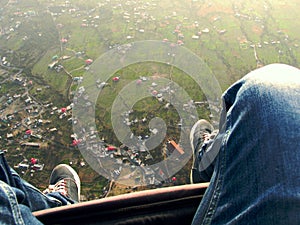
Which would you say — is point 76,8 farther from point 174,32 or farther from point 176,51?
point 176,51

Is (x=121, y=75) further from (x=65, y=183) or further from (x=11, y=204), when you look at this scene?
(x=11, y=204)

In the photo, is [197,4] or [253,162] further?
[197,4]

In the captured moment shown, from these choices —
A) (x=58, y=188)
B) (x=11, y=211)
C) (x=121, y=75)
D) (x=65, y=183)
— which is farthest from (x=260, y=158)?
(x=121, y=75)

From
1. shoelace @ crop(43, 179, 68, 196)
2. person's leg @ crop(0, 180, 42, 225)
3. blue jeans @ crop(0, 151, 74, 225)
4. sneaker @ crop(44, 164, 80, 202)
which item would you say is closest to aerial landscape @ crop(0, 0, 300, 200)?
sneaker @ crop(44, 164, 80, 202)

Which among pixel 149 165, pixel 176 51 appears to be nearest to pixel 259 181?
pixel 149 165

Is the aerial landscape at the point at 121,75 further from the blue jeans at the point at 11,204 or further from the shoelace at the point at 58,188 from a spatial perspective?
the blue jeans at the point at 11,204

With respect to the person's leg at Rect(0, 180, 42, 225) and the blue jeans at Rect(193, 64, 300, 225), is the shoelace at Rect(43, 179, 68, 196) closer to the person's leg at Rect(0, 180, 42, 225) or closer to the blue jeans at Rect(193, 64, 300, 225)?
the person's leg at Rect(0, 180, 42, 225)
